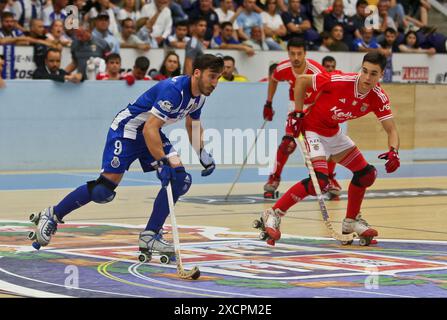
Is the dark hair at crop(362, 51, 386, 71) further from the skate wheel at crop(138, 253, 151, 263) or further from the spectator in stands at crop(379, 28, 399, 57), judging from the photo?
the spectator in stands at crop(379, 28, 399, 57)

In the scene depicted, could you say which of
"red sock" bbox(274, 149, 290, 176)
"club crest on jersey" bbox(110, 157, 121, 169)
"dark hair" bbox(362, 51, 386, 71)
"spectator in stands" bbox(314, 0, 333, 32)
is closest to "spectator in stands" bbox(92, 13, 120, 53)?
"red sock" bbox(274, 149, 290, 176)

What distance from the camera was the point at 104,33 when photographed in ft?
72.3

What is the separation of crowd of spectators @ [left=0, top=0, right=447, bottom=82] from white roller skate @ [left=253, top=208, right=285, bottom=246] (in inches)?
367

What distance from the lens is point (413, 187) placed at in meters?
18.7

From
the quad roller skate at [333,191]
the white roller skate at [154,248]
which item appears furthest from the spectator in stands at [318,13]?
the white roller skate at [154,248]

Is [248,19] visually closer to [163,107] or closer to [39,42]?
[39,42]

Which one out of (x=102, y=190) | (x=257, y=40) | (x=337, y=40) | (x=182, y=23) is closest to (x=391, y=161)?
(x=102, y=190)

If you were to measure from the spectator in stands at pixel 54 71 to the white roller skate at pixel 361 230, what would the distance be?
9.50m

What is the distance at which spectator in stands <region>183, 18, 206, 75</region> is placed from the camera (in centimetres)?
2281

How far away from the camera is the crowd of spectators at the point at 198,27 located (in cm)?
2164

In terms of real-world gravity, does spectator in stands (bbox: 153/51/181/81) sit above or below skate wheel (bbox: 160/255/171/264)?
above
